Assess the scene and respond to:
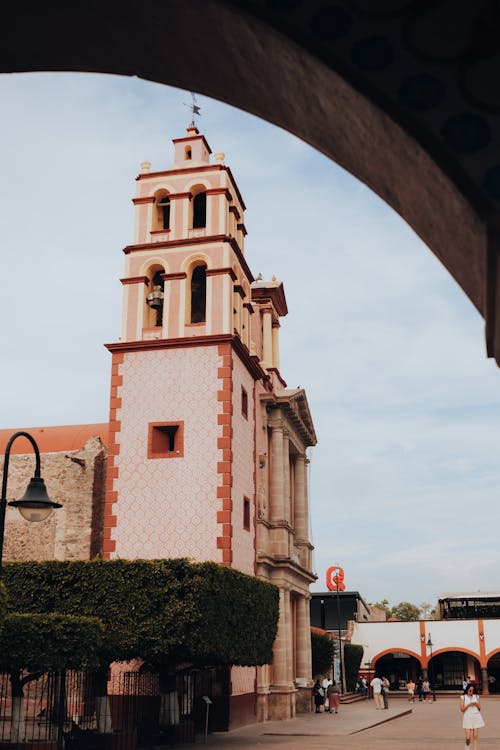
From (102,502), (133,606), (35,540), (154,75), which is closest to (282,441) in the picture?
(102,502)

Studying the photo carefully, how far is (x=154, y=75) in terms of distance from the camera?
313cm

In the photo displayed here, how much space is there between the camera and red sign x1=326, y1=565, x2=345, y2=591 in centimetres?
5778

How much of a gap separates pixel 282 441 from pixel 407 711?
14238 mm

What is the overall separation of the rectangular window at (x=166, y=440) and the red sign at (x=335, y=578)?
36.4 m

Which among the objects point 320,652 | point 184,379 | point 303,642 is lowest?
point 320,652

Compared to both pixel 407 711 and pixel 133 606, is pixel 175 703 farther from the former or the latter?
pixel 407 711

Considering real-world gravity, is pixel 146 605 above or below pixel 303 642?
above

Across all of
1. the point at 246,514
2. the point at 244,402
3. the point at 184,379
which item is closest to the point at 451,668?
the point at 246,514

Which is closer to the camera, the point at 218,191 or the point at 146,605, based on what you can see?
the point at 146,605

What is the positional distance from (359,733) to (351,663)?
28.4 m

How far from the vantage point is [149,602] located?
1877cm

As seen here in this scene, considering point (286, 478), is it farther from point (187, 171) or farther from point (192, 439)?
point (187, 171)

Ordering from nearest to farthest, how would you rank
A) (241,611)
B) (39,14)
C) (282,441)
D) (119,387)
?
(39,14) → (241,611) → (119,387) → (282,441)

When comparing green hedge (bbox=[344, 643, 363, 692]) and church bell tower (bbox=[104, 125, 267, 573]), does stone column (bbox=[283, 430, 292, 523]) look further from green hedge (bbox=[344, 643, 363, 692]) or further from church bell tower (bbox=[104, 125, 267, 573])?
green hedge (bbox=[344, 643, 363, 692])
